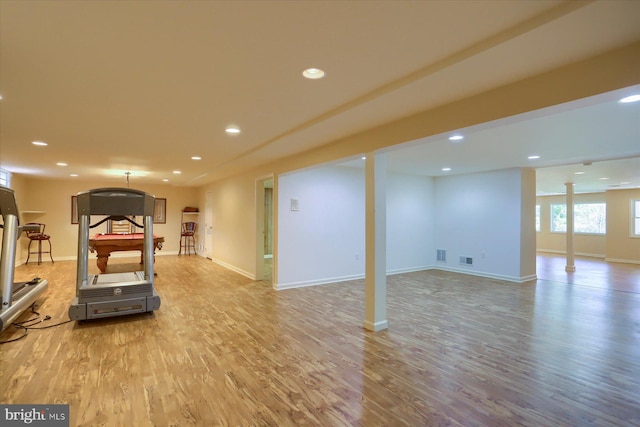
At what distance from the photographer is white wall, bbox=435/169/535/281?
655 cm

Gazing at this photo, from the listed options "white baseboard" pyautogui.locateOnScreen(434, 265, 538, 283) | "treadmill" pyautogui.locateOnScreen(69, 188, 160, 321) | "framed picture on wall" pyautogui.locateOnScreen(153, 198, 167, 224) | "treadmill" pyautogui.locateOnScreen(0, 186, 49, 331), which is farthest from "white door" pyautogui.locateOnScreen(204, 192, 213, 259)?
"white baseboard" pyautogui.locateOnScreen(434, 265, 538, 283)

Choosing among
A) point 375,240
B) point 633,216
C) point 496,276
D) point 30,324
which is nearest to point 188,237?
point 30,324

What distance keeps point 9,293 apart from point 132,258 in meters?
6.48

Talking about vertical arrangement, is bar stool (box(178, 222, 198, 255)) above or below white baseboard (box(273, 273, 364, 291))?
above

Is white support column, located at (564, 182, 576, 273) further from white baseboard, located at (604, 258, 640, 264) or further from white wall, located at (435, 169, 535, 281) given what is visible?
white baseboard, located at (604, 258, 640, 264)

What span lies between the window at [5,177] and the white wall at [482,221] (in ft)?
32.6

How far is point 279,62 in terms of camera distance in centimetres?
213

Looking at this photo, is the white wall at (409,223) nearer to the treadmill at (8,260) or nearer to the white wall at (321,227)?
the white wall at (321,227)

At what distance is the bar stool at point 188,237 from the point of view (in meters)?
10.5

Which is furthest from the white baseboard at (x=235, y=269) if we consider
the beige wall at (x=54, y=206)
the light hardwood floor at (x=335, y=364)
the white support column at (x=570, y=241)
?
the white support column at (x=570, y=241)

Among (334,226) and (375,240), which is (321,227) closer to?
(334,226)

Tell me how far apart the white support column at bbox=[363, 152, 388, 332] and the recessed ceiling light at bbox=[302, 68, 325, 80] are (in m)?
1.45

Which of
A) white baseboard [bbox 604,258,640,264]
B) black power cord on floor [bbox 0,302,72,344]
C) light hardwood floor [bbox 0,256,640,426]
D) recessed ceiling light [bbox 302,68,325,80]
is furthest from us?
white baseboard [bbox 604,258,640,264]

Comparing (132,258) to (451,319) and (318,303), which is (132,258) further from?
(451,319)
